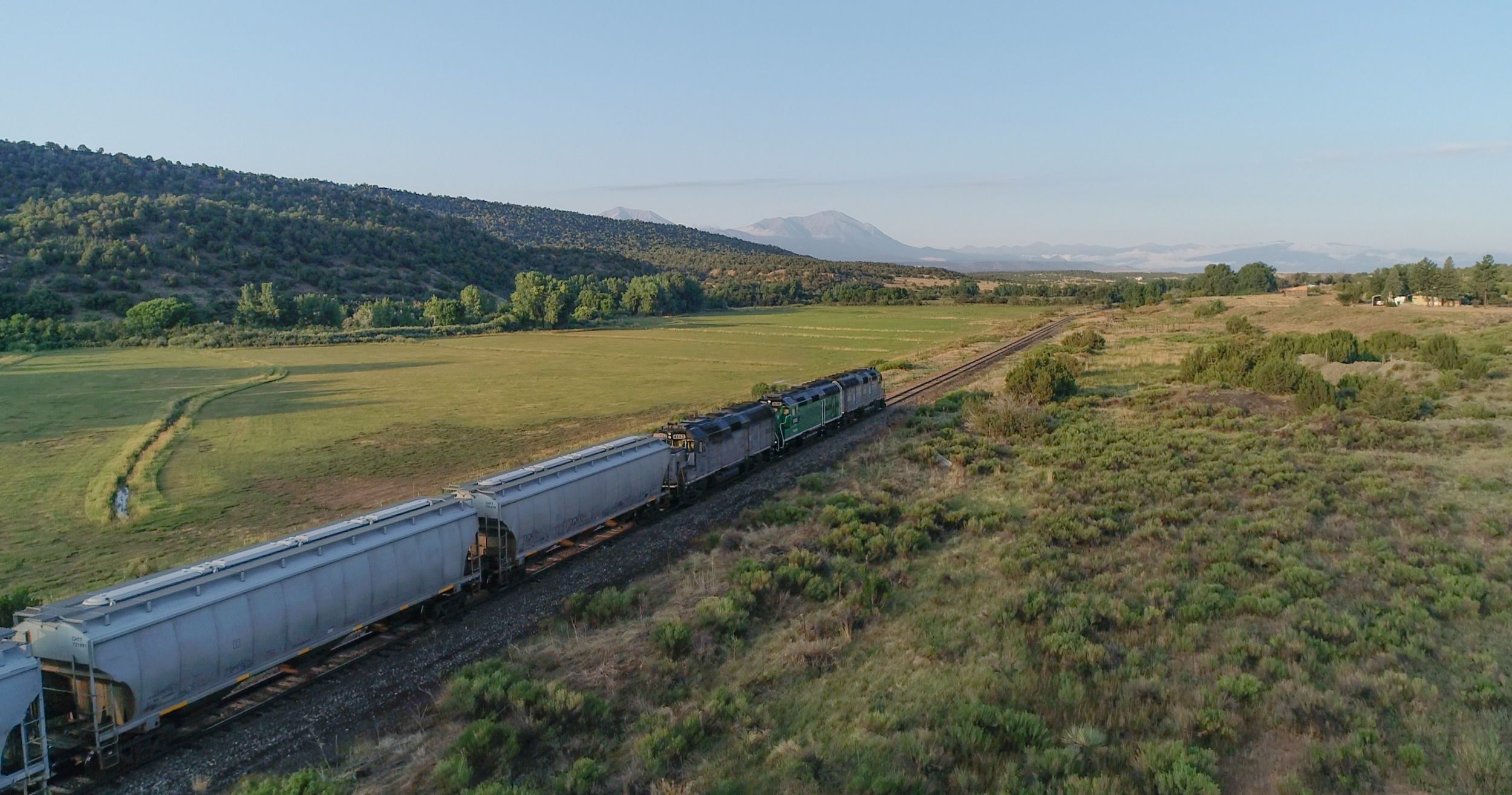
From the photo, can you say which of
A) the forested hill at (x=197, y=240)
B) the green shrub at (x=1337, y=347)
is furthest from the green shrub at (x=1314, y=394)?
the forested hill at (x=197, y=240)

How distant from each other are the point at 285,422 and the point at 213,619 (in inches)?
1449

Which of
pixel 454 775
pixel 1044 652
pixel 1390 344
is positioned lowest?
pixel 454 775

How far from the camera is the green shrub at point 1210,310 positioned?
118m

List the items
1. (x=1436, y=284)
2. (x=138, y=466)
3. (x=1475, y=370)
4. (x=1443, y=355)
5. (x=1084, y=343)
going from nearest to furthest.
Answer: (x=138, y=466)
(x=1475, y=370)
(x=1443, y=355)
(x=1084, y=343)
(x=1436, y=284)

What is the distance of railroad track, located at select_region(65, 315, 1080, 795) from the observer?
12500mm

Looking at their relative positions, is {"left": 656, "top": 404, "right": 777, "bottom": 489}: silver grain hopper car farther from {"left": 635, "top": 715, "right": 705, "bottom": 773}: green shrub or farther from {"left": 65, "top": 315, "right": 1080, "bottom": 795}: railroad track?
{"left": 635, "top": 715, "right": 705, "bottom": 773}: green shrub

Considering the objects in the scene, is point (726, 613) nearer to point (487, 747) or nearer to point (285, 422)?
point (487, 747)

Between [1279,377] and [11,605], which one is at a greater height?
[1279,377]

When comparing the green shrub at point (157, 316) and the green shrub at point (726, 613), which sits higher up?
the green shrub at point (157, 316)

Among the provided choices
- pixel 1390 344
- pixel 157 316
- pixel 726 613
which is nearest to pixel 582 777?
pixel 726 613

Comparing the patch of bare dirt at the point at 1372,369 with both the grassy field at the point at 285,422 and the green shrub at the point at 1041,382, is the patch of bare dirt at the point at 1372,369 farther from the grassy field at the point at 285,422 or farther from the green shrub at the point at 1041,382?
the grassy field at the point at 285,422

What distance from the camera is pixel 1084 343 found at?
77062mm

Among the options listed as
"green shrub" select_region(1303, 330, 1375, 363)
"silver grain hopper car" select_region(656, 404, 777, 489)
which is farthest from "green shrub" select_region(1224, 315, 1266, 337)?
"silver grain hopper car" select_region(656, 404, 777, 489)

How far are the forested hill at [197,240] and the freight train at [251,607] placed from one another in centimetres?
11090
